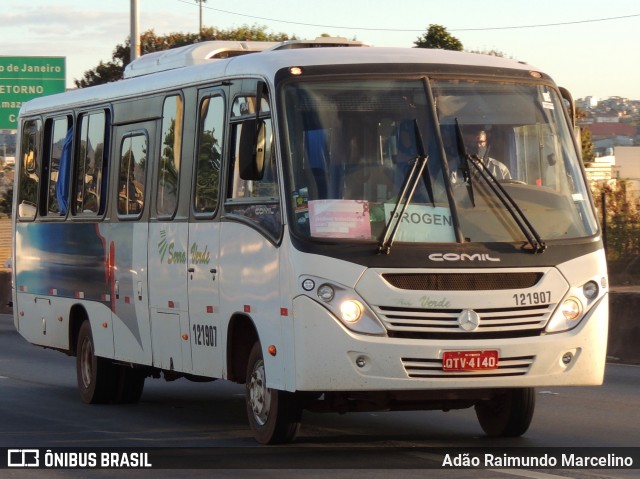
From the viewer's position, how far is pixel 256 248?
1052cm

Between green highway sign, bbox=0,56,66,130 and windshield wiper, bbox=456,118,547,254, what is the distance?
29138 millimetres

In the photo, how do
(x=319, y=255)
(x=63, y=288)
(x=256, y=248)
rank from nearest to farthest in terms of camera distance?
(x=319, y=255) < (x=256, y=248) < (x=63, y=288)

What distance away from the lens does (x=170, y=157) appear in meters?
12.5

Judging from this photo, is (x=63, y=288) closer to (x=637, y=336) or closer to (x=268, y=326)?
(x=268, y=326)

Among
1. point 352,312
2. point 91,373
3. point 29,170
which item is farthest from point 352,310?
point 29,170

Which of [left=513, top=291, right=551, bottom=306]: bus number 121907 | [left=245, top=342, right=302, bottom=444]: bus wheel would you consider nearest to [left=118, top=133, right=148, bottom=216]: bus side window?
[left=245, top=342, right=302, bottom=444]: bus wheel

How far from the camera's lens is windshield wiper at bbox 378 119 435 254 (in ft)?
32.1

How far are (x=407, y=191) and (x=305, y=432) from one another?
8.08ft

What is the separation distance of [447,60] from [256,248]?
6.44 feet

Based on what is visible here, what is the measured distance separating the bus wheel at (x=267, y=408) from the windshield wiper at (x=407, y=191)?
1.32 meters

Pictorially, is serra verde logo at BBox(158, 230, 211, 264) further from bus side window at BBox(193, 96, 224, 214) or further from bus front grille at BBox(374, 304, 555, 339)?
bus front grille at BBox(374, 304, 555, 339)

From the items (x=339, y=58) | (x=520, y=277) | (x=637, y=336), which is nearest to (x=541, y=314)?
(x=520, y=277)

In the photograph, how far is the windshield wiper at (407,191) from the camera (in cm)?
979

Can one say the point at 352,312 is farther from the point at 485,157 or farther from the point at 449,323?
the point at 485,157
